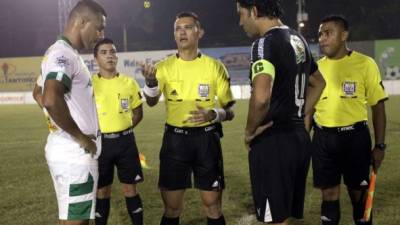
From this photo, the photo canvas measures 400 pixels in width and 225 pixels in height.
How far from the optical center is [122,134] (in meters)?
5.95

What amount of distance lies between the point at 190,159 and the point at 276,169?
1578 mm

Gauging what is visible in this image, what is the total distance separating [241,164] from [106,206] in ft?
15.1

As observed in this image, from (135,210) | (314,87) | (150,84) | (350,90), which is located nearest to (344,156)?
(350,90)

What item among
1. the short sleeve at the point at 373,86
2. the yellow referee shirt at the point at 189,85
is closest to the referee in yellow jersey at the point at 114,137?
the yellow referee shirt at the point at 189,85

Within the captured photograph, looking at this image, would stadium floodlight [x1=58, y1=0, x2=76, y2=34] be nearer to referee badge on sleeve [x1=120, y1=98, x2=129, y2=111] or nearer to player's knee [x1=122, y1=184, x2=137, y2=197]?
referee badge on sleeve [x1=120, y1=98, x2=129, y2=111]

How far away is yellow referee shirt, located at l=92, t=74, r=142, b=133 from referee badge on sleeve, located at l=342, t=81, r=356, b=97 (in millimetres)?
2567

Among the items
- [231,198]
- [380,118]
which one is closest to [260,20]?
[380,118]

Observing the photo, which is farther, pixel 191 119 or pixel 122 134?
pixel 122 134

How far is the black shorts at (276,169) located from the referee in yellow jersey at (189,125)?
129cm

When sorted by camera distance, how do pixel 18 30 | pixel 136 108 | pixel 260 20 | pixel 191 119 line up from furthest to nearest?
1. pixel 18 30
2. pixel 136 108
3. pixel 191 119
4. pixel 260 20

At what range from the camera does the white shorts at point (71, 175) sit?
3748 millimetres

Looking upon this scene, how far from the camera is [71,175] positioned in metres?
3.76

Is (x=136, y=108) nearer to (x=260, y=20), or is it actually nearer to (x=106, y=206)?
(x=106, y=206)

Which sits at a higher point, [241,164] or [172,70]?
[172,70]
